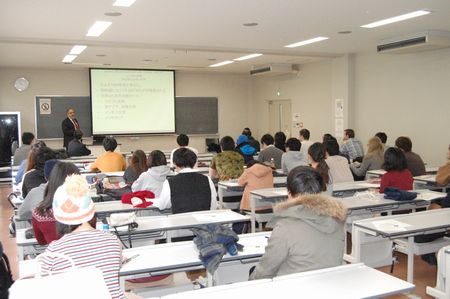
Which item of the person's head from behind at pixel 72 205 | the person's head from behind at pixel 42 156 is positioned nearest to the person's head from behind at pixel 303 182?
the person's head from behind at pixel 72 205

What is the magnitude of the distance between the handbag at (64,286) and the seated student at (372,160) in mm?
5802

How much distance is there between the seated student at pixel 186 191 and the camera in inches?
160

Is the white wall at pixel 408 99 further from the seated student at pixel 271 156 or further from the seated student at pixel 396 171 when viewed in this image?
the seated student at pixel 396 171

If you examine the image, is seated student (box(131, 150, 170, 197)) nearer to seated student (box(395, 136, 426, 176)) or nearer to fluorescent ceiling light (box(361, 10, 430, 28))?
seated student (box(395, 136, 426, 176))

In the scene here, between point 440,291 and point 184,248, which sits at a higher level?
point 184,248

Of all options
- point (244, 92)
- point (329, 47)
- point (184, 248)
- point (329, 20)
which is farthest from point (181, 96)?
point (184, 248)

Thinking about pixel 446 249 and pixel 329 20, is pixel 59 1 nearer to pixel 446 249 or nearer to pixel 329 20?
pixel 329 20

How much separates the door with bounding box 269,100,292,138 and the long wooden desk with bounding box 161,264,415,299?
10700 millimetres

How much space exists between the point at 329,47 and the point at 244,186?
16.0 ft

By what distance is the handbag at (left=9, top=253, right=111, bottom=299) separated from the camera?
1625mm

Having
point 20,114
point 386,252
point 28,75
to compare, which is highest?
point 28,75

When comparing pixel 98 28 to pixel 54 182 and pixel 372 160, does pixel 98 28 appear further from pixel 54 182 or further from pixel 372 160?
pixel 372 160

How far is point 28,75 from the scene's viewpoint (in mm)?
12086

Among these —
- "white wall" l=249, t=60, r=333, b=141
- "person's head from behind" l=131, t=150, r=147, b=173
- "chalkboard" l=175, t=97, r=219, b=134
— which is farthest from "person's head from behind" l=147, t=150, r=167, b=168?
"chalkboard" l=175, t=97, r=219, b=134
